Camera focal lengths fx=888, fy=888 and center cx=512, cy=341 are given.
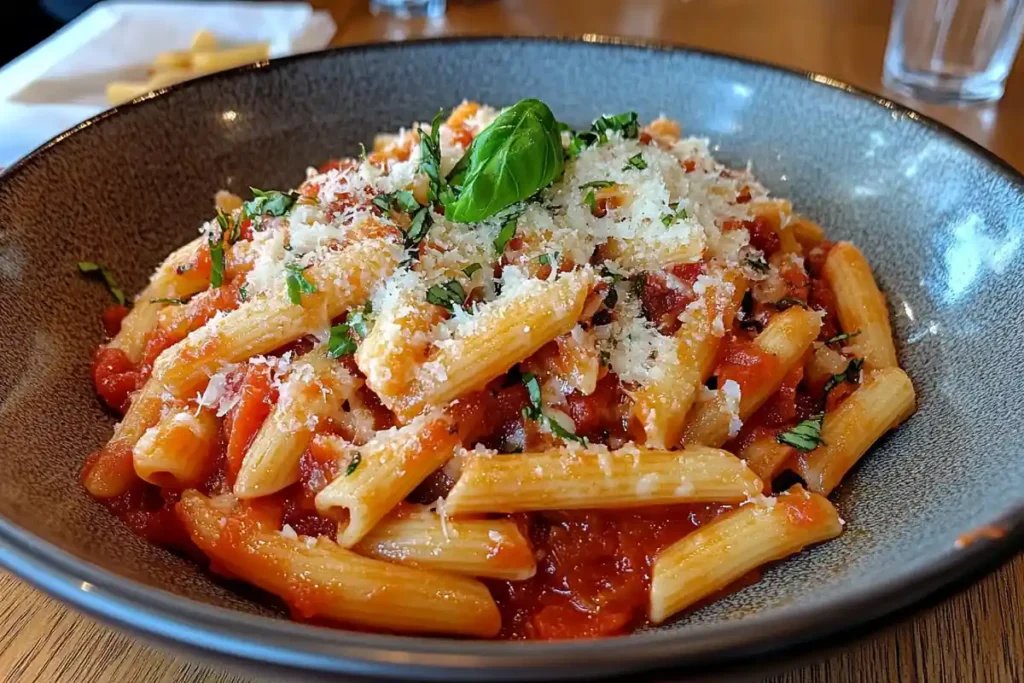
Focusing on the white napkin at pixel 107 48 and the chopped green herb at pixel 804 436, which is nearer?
the chopped green herb at pixel 804 436

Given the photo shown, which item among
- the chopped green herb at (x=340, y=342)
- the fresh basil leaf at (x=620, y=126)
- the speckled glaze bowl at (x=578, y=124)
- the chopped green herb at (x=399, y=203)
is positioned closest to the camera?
the speckled glaze bowl at (x=578, y=124)

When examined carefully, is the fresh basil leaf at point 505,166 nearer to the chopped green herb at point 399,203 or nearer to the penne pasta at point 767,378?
the chopped green herb at point 399,203

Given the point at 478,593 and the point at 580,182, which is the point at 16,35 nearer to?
the point at 580,182

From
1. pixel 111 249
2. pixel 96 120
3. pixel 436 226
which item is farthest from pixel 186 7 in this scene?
pixel 436 226

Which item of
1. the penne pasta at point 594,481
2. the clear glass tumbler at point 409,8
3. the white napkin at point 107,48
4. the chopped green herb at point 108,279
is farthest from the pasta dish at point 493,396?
the clear glass tumbler at point 409,8

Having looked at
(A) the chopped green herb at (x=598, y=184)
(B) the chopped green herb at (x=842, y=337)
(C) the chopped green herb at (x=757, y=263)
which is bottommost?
(B) the chopped green herb at (x=842, y=337)

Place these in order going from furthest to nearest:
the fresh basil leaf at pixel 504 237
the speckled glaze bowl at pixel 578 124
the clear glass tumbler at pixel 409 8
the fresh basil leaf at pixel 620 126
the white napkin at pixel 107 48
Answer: the clear glass tumbler at pixel 409 8, the white napkin at pixel 107 48, the fresh basil leaf at pixel 620 126, the fresh basil leaf at pixel 504 237, the speckled glaze bowl at pixel 578 124
